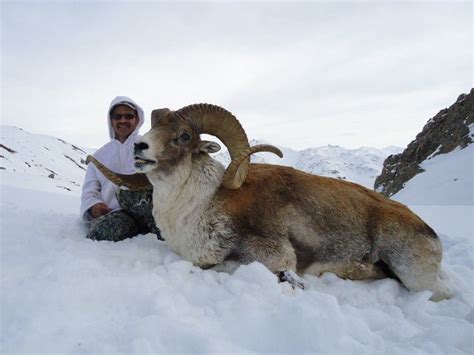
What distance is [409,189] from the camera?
25.9 metres

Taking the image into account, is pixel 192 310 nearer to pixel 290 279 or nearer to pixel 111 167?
pixel 290 279

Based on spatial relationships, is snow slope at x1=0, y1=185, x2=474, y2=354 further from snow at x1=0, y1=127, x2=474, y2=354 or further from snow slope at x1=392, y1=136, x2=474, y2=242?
snow slope at x1=392, y1=136, x2=474, y2=242

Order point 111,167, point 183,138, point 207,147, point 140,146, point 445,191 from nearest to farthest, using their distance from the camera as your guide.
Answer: point 140,146, point 183,138, point 207,147, point 111,167, point 445,191

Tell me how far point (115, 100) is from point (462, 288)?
702 centimetres

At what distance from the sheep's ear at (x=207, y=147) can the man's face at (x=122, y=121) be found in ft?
8.96

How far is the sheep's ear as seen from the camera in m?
6.01

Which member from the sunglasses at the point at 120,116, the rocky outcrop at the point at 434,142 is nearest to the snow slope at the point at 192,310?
the sunglasses at the point at 120,116

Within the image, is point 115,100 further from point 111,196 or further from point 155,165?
point 155,165

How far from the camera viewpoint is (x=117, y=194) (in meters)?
7.42

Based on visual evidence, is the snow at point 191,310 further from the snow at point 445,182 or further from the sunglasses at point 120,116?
the snow at point 445,182

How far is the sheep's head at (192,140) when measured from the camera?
5.47 m

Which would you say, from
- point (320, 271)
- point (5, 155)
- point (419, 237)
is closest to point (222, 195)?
point (320, 271)

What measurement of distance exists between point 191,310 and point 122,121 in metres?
5.22

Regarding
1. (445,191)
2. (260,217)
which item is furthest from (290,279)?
(445,191)
